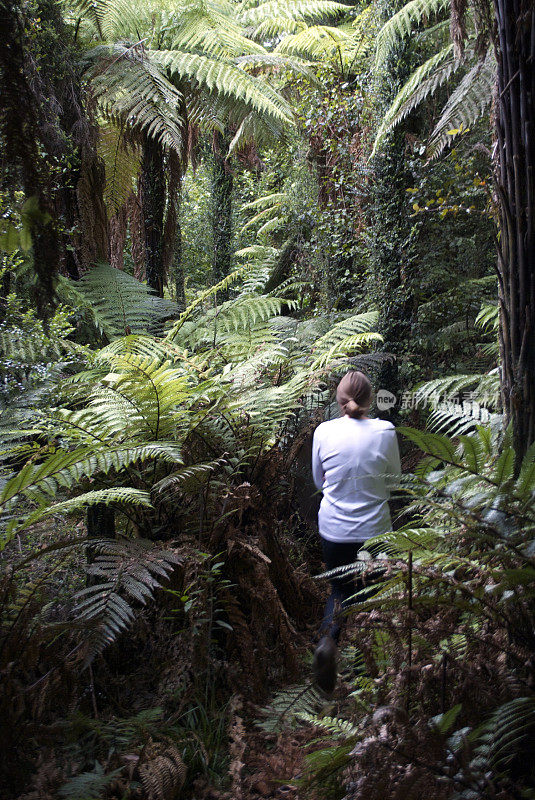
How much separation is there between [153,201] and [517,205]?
15.5ft

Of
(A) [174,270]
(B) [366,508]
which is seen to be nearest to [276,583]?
(B) [366,508]

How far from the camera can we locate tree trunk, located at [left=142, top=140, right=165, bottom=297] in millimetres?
5535

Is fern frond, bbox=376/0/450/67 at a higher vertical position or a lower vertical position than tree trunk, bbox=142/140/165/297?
higher

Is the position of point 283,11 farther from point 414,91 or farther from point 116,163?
point 116,163

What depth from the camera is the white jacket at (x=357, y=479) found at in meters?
2.51

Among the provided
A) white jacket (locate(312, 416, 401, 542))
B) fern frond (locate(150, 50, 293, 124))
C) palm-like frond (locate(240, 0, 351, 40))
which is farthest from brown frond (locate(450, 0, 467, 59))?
palm-like frond (locate(240, 0, 351, 40))

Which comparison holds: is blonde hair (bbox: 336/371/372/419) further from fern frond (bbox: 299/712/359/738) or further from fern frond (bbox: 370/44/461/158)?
fern frond (bbox: 370/44/461/158)

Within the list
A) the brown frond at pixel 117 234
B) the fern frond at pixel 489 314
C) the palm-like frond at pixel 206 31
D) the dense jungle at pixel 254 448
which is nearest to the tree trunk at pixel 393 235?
the dense jungle at pixel 254 448

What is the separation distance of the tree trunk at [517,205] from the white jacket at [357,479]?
1.03 m

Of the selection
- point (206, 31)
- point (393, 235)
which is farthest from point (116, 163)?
point (393, 235)

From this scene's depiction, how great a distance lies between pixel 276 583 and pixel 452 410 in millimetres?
1224

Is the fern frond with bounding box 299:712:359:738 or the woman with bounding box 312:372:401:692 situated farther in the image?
the woman with bounding box 312:372:401:692

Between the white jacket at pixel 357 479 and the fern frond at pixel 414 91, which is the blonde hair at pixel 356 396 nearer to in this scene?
the white jacket at pixel 357 479

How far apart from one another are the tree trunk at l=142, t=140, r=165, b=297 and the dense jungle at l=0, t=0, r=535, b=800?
28 mm
